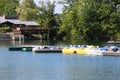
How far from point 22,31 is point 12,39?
143 inches

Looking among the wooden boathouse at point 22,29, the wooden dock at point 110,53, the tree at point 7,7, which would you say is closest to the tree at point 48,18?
the wooden boathouse at point 22,29

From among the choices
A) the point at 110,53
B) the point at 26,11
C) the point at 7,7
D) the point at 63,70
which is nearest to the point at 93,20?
the point at 26,11

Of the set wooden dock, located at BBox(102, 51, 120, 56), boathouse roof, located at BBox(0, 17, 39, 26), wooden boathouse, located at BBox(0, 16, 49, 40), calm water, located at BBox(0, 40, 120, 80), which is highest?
calm water, located at BBox(0, 40, 120, 80)

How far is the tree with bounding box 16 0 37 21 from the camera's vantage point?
159100 millimetres

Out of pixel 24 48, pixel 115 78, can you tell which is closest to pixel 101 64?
pixel 115 78

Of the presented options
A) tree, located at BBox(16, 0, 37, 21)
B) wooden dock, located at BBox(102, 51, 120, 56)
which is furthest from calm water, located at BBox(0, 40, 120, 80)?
tree, located at BBox(16, 0, 37, 21)

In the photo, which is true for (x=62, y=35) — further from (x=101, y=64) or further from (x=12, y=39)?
(x=101, y=64)

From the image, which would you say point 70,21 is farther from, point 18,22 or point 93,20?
point 18,22

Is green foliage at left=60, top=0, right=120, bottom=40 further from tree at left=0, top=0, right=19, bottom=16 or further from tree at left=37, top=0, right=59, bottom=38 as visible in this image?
tree at left=0, top=0, right=19, bottom=16

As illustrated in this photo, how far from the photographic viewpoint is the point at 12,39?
138375 mm

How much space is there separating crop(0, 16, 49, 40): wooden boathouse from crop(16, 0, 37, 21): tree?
4160 millimetres

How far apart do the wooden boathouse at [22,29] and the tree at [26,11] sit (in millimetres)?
4160

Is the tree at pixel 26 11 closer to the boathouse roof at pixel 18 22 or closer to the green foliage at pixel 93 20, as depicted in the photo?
the boathouse roof at pixel 18 22

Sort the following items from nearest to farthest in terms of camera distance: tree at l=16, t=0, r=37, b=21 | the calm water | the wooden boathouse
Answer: the calm water < the wooden boathouse < tree at l=16, t=0, r=37, b=21
